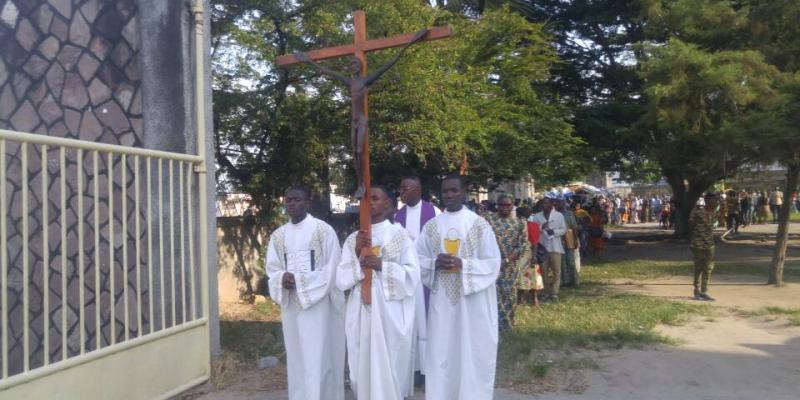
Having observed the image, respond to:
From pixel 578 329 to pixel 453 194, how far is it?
3.87 meters

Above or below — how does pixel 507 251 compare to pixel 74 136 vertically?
below

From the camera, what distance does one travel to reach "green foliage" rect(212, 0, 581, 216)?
33.4 feet

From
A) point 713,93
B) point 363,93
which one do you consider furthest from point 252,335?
point 713,93

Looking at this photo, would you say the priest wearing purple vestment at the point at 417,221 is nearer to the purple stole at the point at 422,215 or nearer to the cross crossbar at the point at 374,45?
the purple stole at the point at 422,215

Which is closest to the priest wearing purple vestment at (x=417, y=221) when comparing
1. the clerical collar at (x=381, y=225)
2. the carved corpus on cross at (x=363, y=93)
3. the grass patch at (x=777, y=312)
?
the clerical collar at (x=381, y=225)

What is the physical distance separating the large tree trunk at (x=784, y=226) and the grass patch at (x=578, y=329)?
2303 mm

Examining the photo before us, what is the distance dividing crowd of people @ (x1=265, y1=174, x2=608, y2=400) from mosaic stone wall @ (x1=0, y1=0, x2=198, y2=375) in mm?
1294

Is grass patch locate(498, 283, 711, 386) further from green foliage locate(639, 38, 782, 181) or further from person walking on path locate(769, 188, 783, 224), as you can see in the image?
person walking on path locate(769, 188, 783, 224)

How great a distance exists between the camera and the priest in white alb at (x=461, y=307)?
5.25 meters

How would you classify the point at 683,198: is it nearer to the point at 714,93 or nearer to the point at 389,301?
the point at 714,93

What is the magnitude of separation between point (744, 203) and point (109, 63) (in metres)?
25.8

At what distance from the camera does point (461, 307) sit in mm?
5320

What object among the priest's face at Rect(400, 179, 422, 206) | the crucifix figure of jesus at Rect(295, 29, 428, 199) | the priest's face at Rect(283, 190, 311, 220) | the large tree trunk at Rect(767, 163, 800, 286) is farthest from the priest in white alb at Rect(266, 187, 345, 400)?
the large tree trunk at Rect(767, 163, 800, 286)

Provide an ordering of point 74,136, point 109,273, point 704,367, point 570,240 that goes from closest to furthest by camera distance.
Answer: point 109,273 → point 74,136 → point 704,367 → point 570,240
